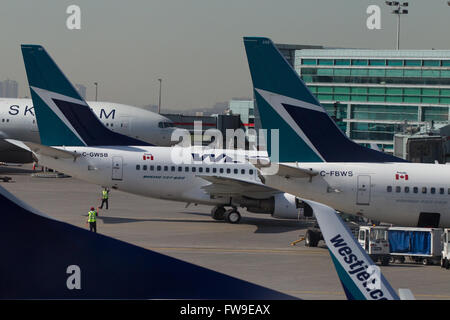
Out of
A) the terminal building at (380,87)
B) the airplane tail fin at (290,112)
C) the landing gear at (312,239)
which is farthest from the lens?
the terminal building at (380,87)

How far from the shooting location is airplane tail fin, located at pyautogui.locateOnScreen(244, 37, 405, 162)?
24625mm

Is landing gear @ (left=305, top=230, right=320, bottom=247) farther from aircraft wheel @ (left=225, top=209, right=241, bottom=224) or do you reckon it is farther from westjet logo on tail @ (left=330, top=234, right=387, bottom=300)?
westjet logo on tail @ (left=330, top=234, right=387, bottom=300)

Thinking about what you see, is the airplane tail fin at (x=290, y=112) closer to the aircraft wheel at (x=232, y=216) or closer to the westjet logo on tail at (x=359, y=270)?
the aircraft wheel at (x=232, y=216)

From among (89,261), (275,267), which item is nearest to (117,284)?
(89,261)

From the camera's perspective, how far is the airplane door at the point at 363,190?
25.4 m

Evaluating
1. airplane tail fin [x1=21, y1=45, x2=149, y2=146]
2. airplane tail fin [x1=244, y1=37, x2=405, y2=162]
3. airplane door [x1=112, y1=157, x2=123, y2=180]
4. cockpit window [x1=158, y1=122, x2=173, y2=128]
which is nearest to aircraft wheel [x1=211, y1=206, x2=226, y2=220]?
airplane door [x1=112, y1=157, x2=123, y2=180]

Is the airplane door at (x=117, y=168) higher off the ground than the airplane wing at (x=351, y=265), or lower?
lower

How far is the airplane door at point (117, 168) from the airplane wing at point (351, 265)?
25.8 meters

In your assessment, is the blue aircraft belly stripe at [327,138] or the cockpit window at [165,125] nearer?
the blue aircraft belly stripe at [327,138]

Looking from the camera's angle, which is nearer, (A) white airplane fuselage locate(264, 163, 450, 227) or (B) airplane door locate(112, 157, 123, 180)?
(A) white airplane fuselage locate(264, 163, 450, 227)

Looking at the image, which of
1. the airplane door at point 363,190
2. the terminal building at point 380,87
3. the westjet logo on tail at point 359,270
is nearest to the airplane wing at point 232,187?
the airplane door at point 363,190

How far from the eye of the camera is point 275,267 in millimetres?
24500

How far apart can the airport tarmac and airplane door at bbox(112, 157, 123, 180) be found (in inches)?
95.4

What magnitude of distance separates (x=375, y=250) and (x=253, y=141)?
150 feet
